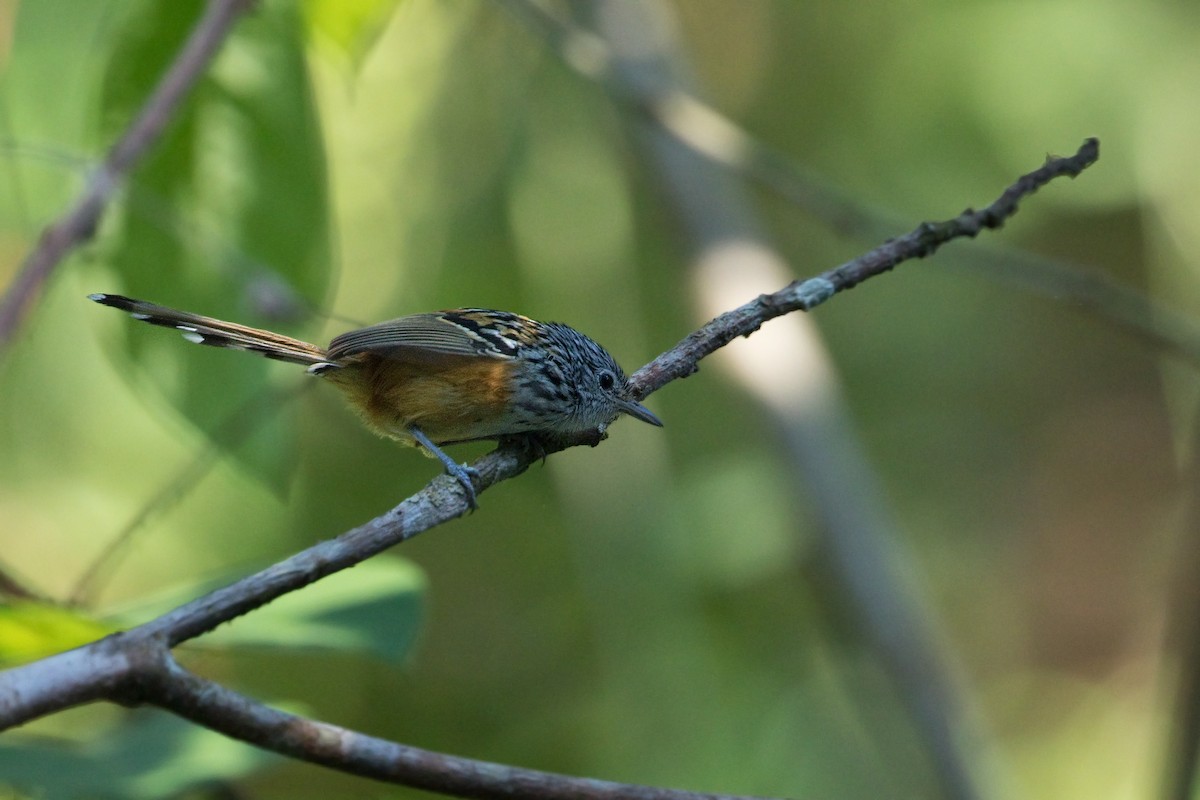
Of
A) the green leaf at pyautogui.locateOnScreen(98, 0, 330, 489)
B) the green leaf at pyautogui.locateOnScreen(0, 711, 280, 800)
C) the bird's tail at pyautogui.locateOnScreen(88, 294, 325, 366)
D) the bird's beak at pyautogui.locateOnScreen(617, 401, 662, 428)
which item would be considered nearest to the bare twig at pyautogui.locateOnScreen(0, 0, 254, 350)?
the bird's tail at pyautogui.locateOnScreen(88, 294, 325, 366)

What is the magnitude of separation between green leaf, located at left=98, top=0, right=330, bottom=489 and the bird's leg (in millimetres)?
414

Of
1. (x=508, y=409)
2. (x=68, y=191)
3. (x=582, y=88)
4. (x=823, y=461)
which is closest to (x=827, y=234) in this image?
(x=582, y=88)

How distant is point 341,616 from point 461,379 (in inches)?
31.5

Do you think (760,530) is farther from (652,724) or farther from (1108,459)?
(1108,459)

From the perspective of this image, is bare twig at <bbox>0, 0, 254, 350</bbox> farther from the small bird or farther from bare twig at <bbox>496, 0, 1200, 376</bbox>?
bare twig at <bbox>496, 0, 1200, 376</bbox>

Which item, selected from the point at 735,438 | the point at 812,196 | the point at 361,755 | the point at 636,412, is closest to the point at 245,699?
the point at 361,755

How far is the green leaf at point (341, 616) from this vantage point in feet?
7.72

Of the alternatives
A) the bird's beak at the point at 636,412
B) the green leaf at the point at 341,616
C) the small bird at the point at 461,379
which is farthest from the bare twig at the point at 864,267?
the green leaf at the point at 341,616

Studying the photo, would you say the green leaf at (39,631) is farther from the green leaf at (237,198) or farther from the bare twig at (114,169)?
the green leaf at (237,198)

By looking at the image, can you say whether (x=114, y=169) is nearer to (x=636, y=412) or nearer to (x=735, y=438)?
(x=636, y=412)

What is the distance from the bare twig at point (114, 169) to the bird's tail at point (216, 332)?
160mm

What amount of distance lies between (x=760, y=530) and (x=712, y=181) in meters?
1.75

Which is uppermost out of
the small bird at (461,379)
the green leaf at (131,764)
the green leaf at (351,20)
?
the green leaf at (351,20)

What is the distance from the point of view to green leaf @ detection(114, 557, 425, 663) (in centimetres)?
235
